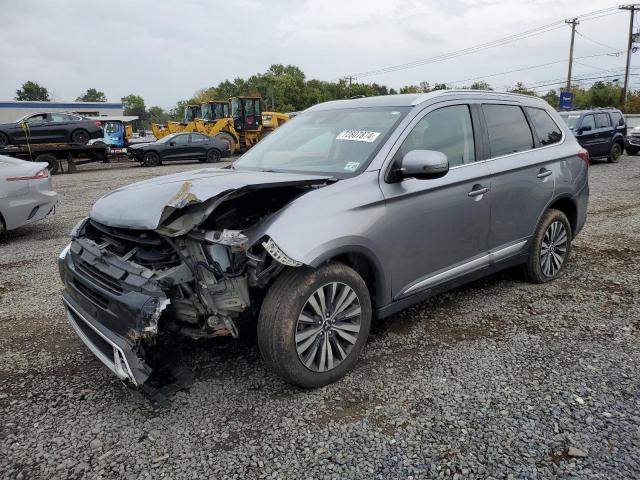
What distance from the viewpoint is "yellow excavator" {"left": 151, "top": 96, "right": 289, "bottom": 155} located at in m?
24.8

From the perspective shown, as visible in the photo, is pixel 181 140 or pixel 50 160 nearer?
pixel 50 160

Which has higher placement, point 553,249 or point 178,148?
point 178,148

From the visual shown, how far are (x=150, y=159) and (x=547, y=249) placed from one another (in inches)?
740

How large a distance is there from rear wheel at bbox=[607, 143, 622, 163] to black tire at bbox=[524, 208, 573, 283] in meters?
14.1

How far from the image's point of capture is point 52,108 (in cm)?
4694

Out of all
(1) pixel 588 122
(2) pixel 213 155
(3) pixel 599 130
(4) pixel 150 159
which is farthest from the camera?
(2) pixel 213 155

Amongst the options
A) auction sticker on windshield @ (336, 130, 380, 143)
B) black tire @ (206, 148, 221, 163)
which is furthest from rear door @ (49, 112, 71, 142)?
auction sticker on windshield @ (336, 130, 380, 143)

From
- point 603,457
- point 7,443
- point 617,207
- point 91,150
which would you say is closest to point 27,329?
point 7,443

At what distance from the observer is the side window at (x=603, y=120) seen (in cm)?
1556

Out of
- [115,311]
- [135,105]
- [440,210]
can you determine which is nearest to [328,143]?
[440,210]

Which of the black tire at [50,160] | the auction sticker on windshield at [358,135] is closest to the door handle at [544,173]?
the auction sticker on windshield at [358,135]

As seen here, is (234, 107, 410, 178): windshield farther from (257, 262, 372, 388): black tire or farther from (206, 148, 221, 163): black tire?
(206, 148, 221, 163): black tire

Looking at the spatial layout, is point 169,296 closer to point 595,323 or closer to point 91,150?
point 595,323

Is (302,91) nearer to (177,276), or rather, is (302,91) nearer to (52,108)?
(52,108)
